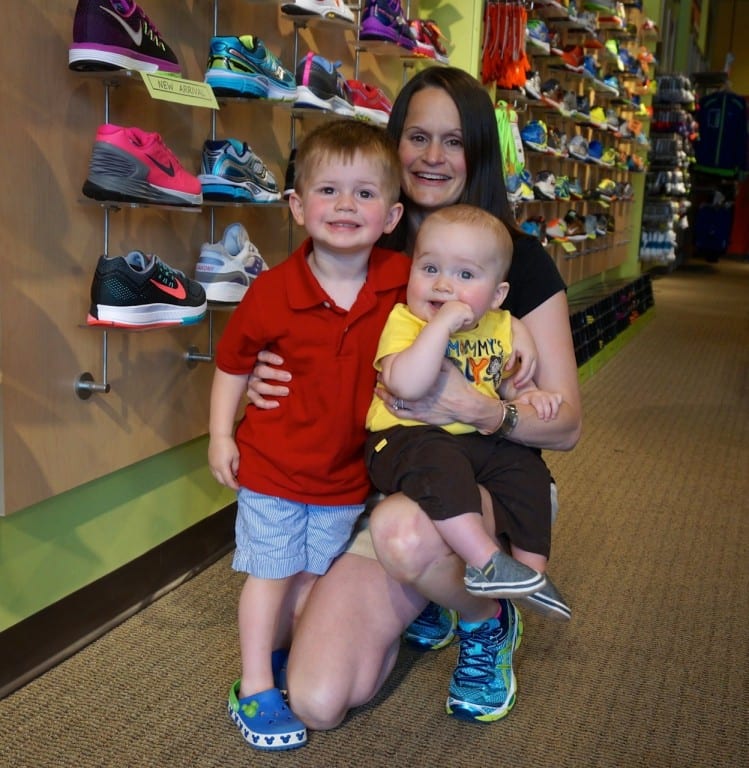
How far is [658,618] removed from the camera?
2400mm

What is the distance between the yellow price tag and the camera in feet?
6.06

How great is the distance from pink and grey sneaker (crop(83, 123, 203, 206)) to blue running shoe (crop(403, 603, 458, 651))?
1161 millimetres

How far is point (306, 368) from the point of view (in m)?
1.80

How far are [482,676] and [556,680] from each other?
265mm

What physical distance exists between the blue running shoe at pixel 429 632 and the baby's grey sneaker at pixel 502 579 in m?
0.59

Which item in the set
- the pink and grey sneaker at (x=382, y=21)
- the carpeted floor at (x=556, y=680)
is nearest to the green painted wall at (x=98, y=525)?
the carpeted floor at (x=556, y=680)

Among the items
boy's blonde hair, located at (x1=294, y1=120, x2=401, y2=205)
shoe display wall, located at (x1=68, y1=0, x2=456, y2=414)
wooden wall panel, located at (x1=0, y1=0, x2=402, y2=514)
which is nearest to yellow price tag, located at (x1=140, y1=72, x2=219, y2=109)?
shoe display wall, located at (x1=68, y1=0, x2=456, y2=414)

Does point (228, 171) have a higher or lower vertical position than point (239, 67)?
lower

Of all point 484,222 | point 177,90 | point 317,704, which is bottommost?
point 317,704

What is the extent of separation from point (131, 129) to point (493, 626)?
1310 mm

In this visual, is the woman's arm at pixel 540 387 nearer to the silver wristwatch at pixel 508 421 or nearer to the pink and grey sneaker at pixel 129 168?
the silver wristwatch at pixel 508 421

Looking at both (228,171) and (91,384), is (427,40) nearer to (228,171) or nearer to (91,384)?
(228,171)

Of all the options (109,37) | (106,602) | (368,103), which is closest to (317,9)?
(368,103)

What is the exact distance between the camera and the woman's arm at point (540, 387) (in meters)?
1.74
